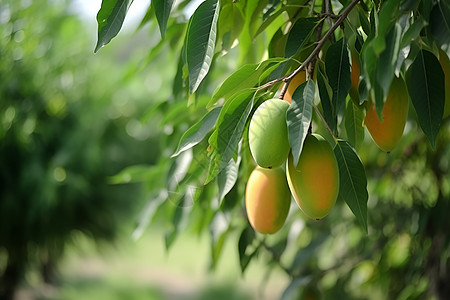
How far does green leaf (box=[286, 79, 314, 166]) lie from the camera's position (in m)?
0.23

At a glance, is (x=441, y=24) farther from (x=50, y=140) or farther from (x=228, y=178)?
(x=50, y=140)

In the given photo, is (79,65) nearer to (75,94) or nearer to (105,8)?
(75,94)

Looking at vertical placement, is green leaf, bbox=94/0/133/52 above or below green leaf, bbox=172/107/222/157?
above

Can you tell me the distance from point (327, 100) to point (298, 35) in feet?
0.13

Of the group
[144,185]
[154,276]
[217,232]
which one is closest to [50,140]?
[144,185]

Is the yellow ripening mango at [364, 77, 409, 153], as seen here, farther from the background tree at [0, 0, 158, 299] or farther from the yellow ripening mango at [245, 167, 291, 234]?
the background tree at [0, 0, 158, 299]

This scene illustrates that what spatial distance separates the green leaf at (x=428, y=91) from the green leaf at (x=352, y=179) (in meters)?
0.03

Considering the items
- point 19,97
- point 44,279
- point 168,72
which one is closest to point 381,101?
point 19,97

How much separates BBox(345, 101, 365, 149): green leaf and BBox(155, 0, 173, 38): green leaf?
0.34ft

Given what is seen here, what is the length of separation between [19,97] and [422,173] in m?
0.88

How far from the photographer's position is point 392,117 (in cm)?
27

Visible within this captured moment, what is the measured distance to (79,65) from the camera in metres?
1.36

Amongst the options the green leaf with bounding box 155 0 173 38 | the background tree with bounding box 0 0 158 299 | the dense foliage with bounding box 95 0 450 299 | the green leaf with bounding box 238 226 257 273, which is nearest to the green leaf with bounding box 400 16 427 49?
the dense foliage with bounding box 95 0 450 299

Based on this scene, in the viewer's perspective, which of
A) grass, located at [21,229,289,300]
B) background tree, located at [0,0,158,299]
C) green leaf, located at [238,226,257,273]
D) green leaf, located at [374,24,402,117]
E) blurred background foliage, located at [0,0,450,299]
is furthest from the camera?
grass, located at [21,229,289,300]
